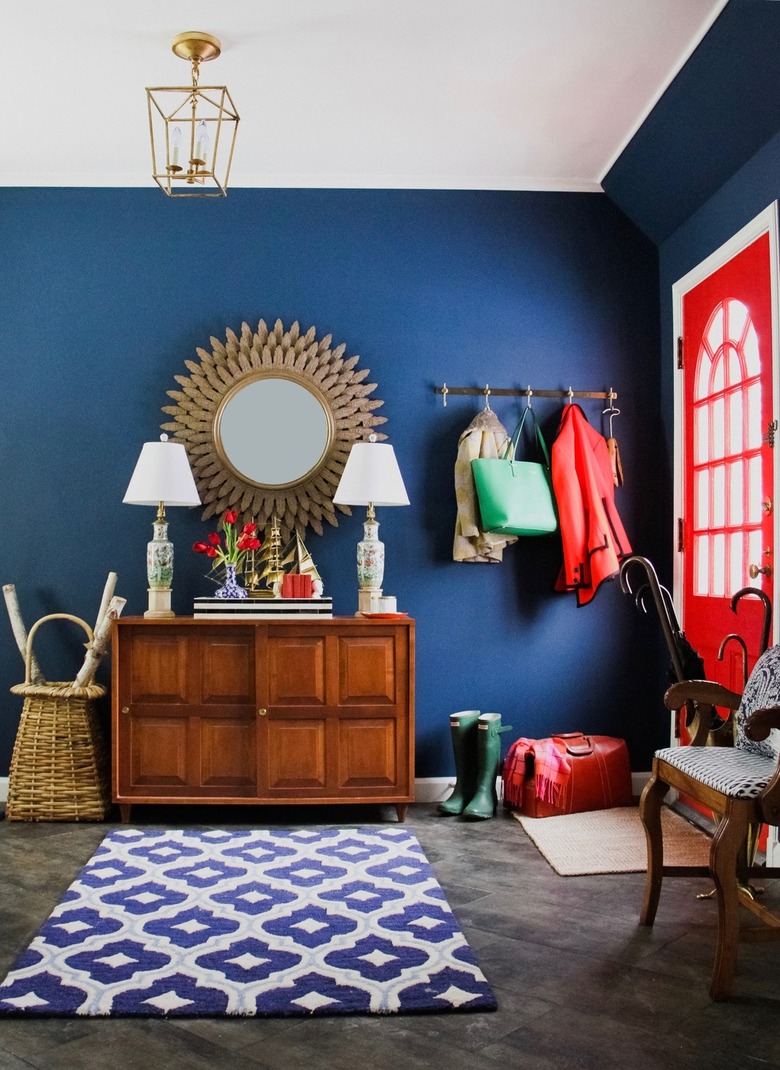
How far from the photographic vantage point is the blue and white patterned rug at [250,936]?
87.1 inches

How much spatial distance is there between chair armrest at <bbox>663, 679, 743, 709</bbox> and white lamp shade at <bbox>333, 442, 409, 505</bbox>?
4.96ft

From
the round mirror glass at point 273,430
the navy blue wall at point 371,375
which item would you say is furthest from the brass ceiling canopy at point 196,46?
the round mirror glass at point 273,430

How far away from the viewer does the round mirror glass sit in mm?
4230

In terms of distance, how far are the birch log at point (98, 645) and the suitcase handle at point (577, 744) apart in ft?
6.08

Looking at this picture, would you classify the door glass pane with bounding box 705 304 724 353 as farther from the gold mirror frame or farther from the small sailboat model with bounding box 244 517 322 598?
the small sailboat model with bounding box 244 517 322 598

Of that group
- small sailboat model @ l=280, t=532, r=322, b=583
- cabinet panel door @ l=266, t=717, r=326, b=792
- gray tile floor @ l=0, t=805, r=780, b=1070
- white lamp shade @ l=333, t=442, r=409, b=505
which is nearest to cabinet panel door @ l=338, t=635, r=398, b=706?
cabinet panel door @ l=266, t=717, r=326, b=792

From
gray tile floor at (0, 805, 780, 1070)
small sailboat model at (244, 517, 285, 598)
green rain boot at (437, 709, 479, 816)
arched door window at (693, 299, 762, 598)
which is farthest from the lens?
small sailboat model at (244, 517, 285, 598)

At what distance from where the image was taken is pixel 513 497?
161 inches

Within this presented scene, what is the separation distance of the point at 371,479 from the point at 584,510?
0.94 metres

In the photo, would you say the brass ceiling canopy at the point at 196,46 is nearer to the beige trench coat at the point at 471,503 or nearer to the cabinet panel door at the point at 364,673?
the beige trench coat at the point at 471,503

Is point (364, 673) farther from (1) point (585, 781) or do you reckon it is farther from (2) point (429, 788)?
(1) point (585, 781)

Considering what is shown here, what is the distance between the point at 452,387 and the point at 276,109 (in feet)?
4.36

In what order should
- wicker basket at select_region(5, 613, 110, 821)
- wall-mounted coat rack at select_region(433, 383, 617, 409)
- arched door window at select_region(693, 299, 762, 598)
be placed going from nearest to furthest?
arched door window at select_region(693, 299, 762, 598) < wicker basket at select_region(5, 613, 110, 821) < wall-mounted coat rack at select_region(433, 383, 617, 409)

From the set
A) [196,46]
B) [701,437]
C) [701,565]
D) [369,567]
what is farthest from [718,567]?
[196,46]
